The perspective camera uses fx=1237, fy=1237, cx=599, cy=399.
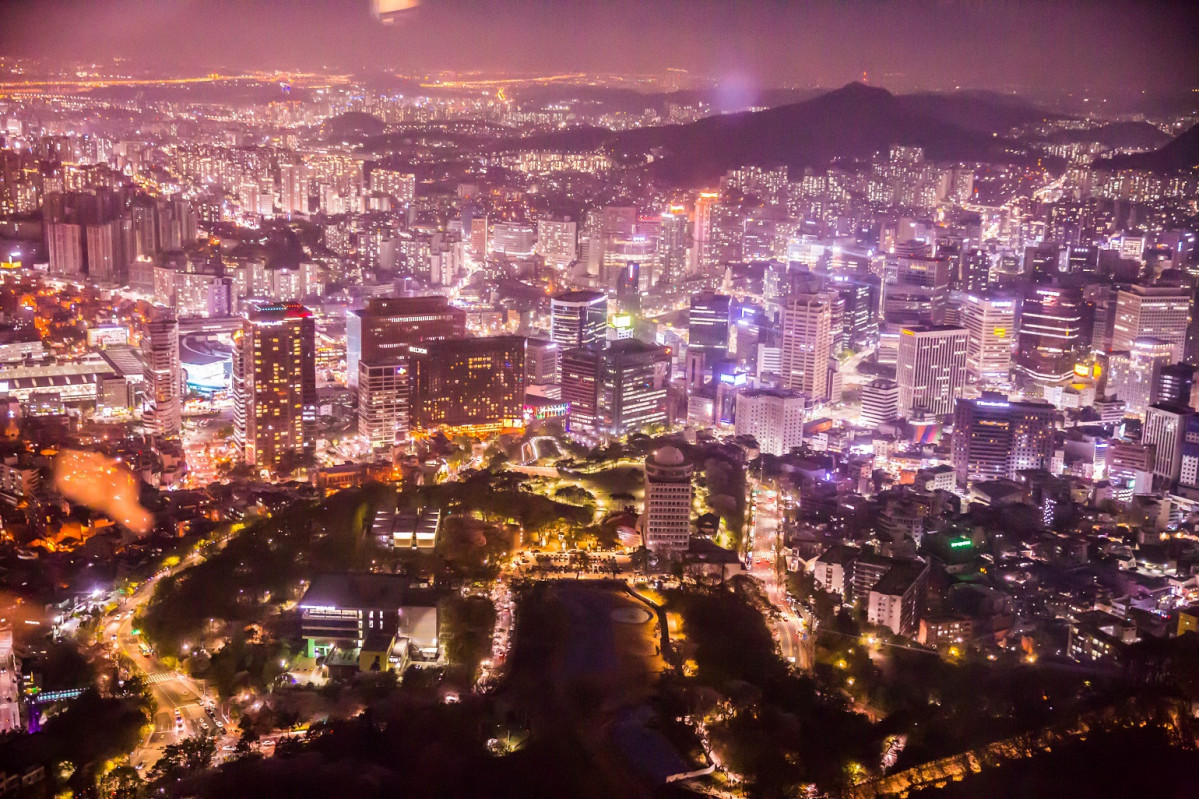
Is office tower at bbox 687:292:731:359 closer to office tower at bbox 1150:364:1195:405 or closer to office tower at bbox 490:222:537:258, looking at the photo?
office tower at bbox 1150:364:1195:405

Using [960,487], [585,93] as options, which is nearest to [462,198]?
[585,93]

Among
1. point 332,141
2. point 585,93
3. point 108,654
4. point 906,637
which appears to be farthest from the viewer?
point 332,141

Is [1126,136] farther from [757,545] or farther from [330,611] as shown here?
[330,611]

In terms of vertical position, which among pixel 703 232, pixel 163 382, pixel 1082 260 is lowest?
pixel 163 382

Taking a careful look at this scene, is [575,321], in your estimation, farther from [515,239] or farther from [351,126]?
[351,126]

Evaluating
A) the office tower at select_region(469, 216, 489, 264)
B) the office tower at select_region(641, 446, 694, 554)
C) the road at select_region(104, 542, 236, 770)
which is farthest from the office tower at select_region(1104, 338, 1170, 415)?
the road at select_region(104, 542, 236, 770)

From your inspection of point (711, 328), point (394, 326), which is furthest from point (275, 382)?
point (711, 328)
